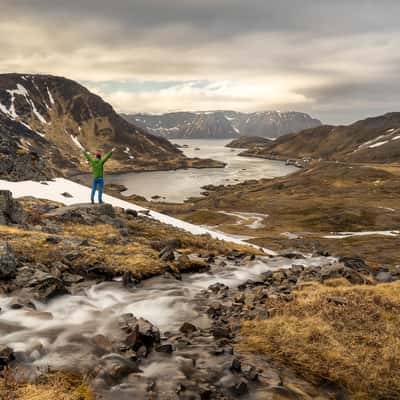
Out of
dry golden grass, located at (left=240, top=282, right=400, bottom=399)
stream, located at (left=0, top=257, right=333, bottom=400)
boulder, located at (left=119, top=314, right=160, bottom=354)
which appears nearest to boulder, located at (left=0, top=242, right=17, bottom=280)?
stream, located at (left=0, top=257, right=333, bottom=400)

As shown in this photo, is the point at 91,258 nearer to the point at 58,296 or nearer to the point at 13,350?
the point at 58,296

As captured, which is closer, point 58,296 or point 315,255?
point 58,296

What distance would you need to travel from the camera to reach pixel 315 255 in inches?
1304

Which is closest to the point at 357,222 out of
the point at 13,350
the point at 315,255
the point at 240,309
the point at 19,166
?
the point at 315,255

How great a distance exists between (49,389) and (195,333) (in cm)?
522

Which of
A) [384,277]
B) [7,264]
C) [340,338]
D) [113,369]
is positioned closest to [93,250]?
[7,264]

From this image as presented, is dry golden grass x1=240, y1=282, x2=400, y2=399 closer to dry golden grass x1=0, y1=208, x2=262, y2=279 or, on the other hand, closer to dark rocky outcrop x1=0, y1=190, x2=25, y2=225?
dry golden grass x1=0, y1=208, x2=262, y2=279

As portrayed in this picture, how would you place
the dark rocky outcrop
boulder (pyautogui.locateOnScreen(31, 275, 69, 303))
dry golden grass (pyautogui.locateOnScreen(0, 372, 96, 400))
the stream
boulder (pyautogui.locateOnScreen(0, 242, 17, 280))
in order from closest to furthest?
dry golden grass (pyautogui.locateOnScreen(0, 372, 96, 400)) → the stream → boulder (pyautogui.locateOnScreen(31, 275, 69, 303)) → boulder (pyautogui.locateOnScreen(0, 242, 17, 280)) → the dark rocky outcrop

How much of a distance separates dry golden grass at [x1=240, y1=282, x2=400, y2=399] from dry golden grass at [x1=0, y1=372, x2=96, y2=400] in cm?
513

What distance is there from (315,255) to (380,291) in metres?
18.8

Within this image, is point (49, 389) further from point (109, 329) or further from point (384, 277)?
point (384, 277)

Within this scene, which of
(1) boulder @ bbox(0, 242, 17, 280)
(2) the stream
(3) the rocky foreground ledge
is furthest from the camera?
(1) boulder @ bbox(0, 242, 17, 280)

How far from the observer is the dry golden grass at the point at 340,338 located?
32.8 ft

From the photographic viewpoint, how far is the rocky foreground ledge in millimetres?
9273
